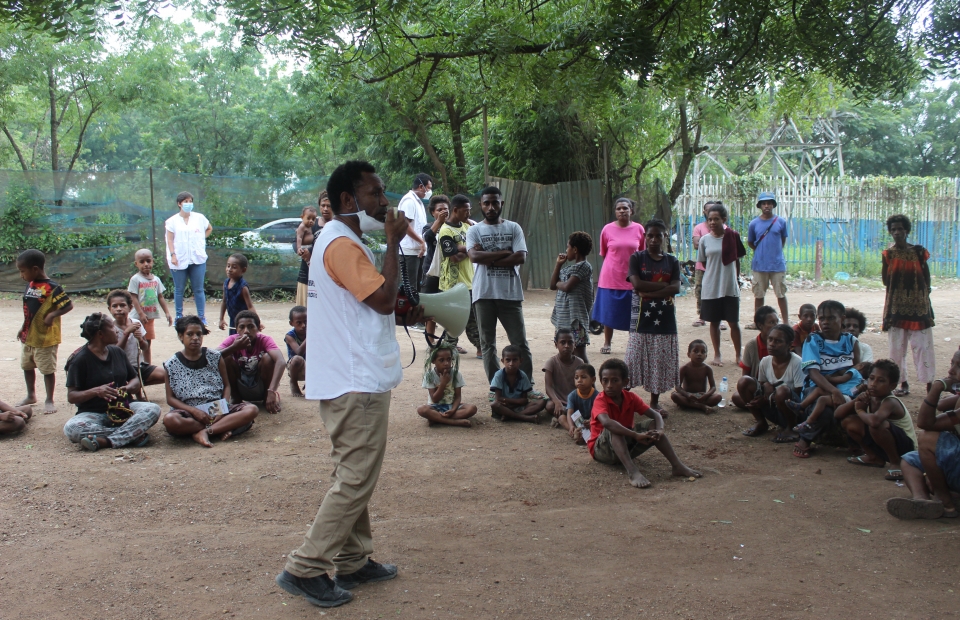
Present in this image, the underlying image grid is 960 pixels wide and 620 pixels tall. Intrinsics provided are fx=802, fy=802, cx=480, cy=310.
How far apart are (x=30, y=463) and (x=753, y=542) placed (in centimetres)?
475

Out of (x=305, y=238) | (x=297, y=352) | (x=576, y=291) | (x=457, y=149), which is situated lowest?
(x=297, y=352)

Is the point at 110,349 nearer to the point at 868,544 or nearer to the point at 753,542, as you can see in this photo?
the point at 753,542

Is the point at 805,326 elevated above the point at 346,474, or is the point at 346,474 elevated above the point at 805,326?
the point at 805,326

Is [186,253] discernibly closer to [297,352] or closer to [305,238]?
[305,238]

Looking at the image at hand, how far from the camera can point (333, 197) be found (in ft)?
11.5

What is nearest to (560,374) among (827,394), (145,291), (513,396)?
(513,396)

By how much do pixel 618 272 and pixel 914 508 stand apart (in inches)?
168

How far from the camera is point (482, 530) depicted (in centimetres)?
428

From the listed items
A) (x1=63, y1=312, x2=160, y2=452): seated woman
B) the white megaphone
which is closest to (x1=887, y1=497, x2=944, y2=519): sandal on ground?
the white megaphone

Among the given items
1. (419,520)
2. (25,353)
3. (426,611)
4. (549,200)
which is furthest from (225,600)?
(549,200)

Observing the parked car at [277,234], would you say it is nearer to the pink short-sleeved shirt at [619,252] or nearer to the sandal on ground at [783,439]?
the pink short-sleeved shirt at [619,252]

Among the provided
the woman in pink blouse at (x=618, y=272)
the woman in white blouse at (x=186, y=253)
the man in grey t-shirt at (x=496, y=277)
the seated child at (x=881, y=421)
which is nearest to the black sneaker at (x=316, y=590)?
the seated child at (x=881, y=421)

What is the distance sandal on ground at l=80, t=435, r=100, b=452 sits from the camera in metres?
5.82

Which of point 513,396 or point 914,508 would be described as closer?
point 914,508
